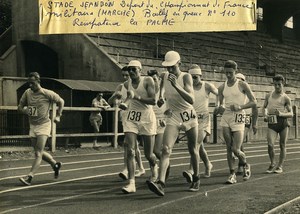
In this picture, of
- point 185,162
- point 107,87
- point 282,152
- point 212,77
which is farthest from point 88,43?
point 282,152

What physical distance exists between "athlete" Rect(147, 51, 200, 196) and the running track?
553mm

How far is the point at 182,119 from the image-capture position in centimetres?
895

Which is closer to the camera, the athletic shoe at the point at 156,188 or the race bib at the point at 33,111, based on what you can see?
the athletic shoe at the point at 156,188

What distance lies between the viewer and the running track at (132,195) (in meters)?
7.74

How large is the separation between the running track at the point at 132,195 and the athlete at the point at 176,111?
1.82 feet

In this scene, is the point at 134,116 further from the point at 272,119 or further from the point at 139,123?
the point at 272,119

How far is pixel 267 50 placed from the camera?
39.5 m

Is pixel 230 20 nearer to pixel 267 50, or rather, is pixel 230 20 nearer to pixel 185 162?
pixel 185 162

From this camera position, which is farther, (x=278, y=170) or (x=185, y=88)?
(x=278, y=170)

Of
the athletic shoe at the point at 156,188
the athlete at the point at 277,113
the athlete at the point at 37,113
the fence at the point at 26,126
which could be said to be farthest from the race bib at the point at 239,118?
the fence at the point at 26,126

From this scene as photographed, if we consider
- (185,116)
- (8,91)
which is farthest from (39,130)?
(8,91)

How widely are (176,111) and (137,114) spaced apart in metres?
0.59

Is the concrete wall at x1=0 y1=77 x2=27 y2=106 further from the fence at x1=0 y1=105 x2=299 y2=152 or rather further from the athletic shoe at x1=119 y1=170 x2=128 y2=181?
the athletic shoe at x1=119 y1=170 x2=128 y2=181

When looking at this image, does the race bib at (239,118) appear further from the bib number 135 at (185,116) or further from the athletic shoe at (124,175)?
the athletic shoe at (124,175)
